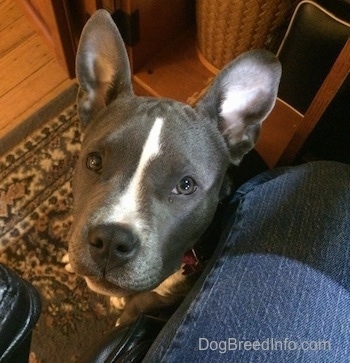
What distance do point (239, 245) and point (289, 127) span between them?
113 centimetres

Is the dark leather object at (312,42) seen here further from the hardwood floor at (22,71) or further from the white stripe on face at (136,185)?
the hardwood floor at (22,71)

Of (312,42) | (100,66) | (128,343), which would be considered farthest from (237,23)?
(128,343)

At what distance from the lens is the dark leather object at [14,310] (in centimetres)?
89

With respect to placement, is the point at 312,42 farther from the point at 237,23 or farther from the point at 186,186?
the point at 186,186

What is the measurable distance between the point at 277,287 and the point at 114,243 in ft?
1.28

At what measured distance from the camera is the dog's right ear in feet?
4.56

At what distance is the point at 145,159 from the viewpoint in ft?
4.19

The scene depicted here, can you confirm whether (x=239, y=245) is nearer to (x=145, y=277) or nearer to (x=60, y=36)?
(x=145, y=277)

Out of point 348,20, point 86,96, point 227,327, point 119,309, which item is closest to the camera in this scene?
point 227,327

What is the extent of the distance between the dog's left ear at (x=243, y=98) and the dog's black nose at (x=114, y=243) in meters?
0.50

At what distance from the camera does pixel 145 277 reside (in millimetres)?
1218

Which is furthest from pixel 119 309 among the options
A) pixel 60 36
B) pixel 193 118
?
pixel 60 36

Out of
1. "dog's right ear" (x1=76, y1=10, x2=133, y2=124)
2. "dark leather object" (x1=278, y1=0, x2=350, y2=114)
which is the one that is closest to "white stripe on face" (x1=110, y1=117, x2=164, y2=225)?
"dog's right ear" (x1=76, y1=10, x2=133, y2=124)

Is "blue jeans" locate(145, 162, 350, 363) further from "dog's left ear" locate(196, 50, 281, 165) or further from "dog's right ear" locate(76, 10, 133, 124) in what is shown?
"dog's right ear" locate(76, 10, 133, 124)
